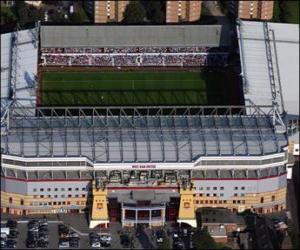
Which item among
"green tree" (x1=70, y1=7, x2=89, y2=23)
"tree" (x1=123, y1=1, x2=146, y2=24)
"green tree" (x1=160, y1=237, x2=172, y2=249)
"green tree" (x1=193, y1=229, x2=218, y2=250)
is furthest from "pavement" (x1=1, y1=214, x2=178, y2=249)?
"green tree" (x1=70, y1=7, x2=89, y2=23)

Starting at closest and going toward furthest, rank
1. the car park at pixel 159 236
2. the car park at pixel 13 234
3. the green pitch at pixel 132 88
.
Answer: the car park at pixel 13 234 < the car park at pixel 159 236 < the green pitch at pixel 132 88

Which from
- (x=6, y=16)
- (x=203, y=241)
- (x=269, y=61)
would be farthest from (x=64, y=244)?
(x=6, y=16)

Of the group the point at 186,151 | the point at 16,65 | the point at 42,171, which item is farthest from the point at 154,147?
the point at 16,65

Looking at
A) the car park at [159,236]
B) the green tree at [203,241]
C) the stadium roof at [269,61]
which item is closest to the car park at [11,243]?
the car park at [159,236]

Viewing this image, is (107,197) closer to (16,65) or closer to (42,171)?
(42,171)

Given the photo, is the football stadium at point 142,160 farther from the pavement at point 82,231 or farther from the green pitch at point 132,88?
the green pitch at point 132,88
